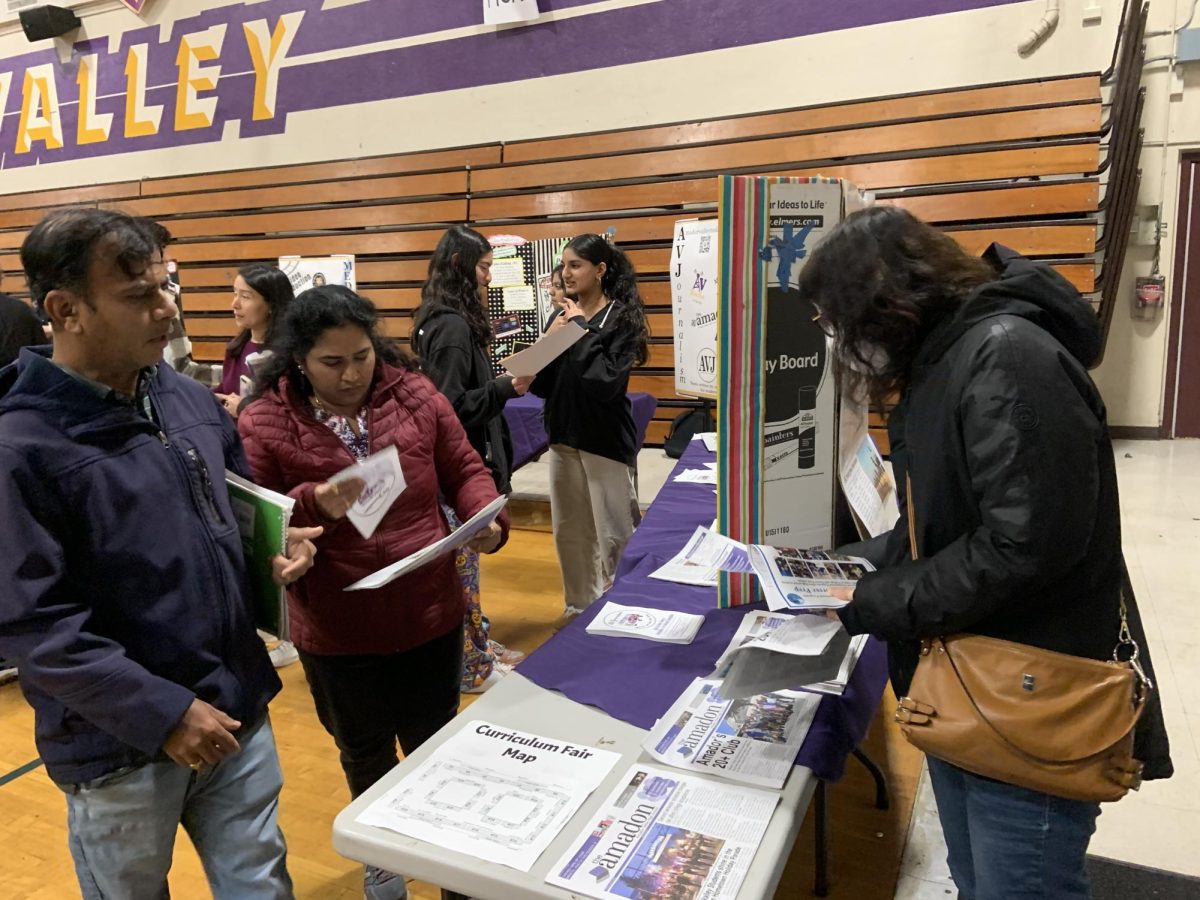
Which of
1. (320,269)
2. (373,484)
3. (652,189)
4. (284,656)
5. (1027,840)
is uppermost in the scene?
(652,189)

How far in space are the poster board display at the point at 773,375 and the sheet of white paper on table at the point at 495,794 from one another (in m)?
0.63

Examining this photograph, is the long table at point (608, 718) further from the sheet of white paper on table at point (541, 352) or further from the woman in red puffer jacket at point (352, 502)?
the sheet of white paper on table at point (541, 352)

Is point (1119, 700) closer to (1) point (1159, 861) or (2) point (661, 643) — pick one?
(2) point (661, 643)

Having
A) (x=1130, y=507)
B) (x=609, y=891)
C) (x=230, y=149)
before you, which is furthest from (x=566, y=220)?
(x=609, y=891)

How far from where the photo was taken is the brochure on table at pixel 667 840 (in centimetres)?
94

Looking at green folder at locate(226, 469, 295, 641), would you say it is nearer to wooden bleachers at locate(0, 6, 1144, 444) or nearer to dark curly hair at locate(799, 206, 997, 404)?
dark curly hair at locate(799, 206, 997, 404)

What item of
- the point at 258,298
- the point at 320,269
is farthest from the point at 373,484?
the point at 320,269

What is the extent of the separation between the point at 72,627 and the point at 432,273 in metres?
1.94

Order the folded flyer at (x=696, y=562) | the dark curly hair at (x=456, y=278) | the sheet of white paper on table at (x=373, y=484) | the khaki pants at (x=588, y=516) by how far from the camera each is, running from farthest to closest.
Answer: the khaki pants at (x=588, y=516) → the dark curly hair at (x=456, y=278) → the folded flyer at (x=696, y=562) → the sheet of white paper on table at (x=373, y=484)

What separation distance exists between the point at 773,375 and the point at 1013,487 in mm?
650

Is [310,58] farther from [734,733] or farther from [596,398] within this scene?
[734,733]

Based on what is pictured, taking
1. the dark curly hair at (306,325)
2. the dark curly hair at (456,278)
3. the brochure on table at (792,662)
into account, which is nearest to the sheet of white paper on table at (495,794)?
the brochure on table at (792,662)

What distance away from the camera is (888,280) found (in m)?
1.07

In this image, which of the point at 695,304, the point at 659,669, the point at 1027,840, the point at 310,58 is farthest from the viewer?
the point at 310,58
